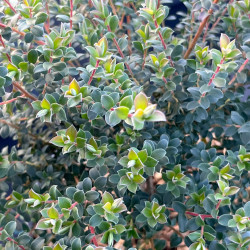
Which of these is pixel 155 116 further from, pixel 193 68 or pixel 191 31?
pixel 191 31

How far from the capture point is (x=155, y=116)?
508mm

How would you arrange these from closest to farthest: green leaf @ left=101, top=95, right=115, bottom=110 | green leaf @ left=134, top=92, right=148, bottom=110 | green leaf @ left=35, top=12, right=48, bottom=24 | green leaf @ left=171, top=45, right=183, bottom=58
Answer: green leaf @ left=134, top=92, right=148, bottom=110
green leaf @ left=101, top=95, right=115, bottom=110
green leaf @ left=35, top=12, right=48, bottom=24
green leaf @ left=171, top=45, right=183, bottom=58

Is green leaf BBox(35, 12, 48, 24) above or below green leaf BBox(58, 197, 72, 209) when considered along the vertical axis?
above

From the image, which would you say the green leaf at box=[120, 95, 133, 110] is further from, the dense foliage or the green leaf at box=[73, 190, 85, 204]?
the green leaf at box=[73, 190, 85, 204]

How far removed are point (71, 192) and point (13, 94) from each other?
0.29 meters

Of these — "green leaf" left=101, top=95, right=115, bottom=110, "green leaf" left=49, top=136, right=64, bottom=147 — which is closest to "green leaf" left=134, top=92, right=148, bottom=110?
"green leaf" left=101, top=95, right=115, bottom=110

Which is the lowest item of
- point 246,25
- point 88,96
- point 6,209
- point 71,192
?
point 6,209

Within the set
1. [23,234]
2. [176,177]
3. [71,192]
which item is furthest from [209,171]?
[23,234]

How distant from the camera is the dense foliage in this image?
653mm

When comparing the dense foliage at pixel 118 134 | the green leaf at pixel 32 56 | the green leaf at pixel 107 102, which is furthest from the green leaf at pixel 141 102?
the green leaf at pixel 32 56

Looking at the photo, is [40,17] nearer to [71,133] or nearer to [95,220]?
[71,133]

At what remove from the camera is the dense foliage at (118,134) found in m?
0.65

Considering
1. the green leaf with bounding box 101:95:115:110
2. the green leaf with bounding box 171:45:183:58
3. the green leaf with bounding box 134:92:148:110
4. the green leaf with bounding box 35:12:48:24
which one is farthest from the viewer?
the green leaf with bounding box 171:45:183:58

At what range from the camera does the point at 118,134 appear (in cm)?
78
